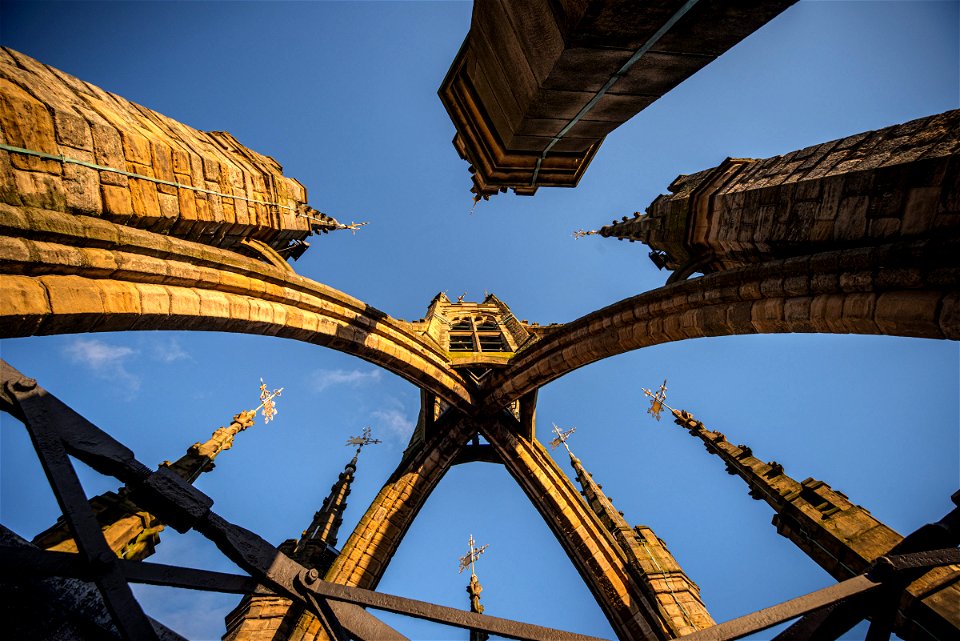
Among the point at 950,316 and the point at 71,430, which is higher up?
the point at 950,316

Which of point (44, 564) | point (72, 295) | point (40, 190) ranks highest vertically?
point (40, 190)

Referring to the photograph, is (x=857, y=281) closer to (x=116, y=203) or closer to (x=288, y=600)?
(x=116, y=203)

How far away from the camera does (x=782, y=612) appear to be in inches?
101

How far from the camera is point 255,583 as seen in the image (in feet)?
8.50

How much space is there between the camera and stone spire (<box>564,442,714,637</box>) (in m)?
6.33

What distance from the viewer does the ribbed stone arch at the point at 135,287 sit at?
2816 millimetres

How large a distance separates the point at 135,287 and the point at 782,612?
508 centimetres

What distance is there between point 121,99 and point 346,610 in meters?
5.32

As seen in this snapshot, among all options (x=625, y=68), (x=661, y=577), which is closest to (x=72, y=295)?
(x=625, y=68)

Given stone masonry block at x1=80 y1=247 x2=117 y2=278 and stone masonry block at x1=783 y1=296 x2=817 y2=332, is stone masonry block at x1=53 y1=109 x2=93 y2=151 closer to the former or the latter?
stone masonry block at x1=80 y1=247 x2=117 y2=278

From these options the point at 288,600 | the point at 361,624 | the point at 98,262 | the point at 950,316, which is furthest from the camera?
the point at 288,600

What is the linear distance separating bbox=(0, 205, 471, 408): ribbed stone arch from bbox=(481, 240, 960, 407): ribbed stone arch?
14.7 ft

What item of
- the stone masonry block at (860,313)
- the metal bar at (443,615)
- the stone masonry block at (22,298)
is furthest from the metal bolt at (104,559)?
the stone masonry block at (860,313)

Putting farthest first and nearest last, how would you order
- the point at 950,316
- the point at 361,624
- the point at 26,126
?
the point at 950,316
the point at 26,126
the point at 361,624
